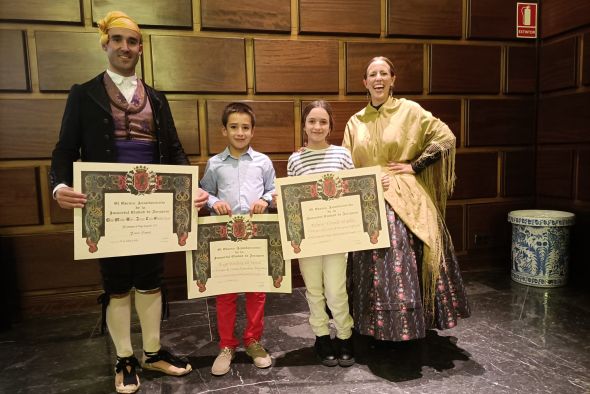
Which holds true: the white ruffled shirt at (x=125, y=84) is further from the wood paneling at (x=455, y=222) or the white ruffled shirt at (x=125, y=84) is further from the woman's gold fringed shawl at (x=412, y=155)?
the wood paneling at (x=455, y=222)

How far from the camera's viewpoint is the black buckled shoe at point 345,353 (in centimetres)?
189

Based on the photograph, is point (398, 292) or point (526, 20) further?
point (526, 20)

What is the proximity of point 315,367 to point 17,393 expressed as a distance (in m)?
1.30

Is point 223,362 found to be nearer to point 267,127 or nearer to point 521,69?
point 267,127

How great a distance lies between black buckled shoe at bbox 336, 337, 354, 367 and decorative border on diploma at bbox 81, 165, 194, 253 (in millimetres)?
889

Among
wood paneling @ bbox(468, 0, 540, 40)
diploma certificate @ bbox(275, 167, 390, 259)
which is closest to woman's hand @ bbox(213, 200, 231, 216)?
diploma certificate @ bbox(275, 167, 390, 259)

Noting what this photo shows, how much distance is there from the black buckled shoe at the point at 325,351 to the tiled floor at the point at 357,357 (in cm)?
3

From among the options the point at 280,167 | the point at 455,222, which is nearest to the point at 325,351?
the point at 280,167

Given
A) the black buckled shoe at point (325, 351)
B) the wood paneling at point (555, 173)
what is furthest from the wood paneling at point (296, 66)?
the wood paneling at point (555, 173)

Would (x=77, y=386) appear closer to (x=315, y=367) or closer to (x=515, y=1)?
(x=315, y=367)

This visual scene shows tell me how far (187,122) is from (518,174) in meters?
2.71

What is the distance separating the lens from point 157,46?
2646 mm

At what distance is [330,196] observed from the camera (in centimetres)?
174

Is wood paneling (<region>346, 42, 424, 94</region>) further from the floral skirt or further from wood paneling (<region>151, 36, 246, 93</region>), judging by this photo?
the floral skirt
